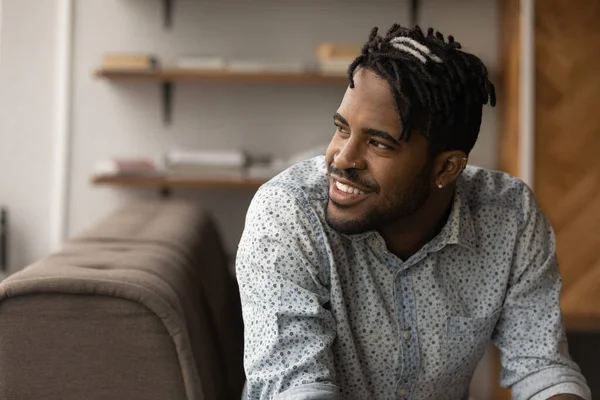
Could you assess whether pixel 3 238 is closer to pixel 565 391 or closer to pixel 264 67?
pixel 264 67

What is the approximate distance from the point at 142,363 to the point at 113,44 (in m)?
2.40

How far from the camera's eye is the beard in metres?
1.43

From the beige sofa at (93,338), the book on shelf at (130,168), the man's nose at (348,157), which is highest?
the man's nose at (348,157)

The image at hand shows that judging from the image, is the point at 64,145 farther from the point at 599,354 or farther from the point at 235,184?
the point at 599,354

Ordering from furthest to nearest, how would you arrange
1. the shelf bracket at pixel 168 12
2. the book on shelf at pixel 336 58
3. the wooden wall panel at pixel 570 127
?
the shelf bracket at pixel 168 12 → the book on shelf at pixel 336 58 → the wooden wall panel at pixel 570 127

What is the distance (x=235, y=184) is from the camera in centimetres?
325

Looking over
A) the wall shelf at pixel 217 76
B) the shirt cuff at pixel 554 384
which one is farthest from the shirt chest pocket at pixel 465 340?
the wall shelf at pixel 217 76

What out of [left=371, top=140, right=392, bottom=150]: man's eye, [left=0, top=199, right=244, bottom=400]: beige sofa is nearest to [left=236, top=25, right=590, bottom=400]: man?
[left=371, top=140, right=392, bottom=150]: man's eye

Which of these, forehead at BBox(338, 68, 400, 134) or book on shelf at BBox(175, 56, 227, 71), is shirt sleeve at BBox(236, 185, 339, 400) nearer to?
forehead at BBox(338, 68, 400, 134)

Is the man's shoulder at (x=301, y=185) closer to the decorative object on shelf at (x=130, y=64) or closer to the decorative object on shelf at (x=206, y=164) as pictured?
the decorative object on shelf at (x=206, y=164)

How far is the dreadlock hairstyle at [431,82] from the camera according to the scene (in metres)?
1.39

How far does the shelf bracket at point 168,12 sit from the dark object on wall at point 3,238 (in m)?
0.97

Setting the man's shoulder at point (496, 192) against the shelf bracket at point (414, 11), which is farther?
the shelf bracket at point (414, 11)

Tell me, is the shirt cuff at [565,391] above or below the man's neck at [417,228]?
below
